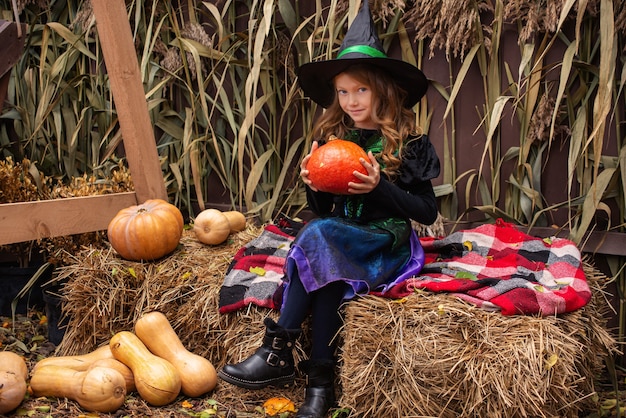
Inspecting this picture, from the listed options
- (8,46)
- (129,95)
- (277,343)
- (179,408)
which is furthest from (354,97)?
(8,46)

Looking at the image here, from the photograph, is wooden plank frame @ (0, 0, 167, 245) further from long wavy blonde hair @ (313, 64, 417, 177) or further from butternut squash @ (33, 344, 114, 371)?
long wavy blonde hair @ (313, 64, 417, 177)

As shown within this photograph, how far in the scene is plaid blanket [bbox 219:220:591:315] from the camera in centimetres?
232

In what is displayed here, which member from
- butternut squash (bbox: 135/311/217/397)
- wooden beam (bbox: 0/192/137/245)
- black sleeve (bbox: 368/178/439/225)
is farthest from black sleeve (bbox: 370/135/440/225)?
wooden beam (bbox: 0/192/137/245)

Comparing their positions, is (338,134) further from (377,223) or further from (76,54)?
(76,54)

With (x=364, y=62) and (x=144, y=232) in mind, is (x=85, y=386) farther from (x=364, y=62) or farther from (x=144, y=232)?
(x=364, y=62)

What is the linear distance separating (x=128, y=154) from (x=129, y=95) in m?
0.30

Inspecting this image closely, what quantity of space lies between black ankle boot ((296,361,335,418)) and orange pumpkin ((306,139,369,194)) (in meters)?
0.66

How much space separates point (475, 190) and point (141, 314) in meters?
1.75

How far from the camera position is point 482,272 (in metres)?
2.63

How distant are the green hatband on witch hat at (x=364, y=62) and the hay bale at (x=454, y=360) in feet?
2.99

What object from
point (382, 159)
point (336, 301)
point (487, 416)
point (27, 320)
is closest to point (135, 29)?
point (27, 320)

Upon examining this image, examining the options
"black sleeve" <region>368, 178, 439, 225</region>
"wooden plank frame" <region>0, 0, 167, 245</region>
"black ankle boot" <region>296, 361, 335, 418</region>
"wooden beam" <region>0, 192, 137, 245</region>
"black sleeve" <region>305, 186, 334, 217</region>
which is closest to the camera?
"black ankle boot" <region>296, 361, 335, 418</region>

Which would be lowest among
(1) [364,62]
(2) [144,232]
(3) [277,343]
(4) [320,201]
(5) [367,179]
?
(3) [277,343]

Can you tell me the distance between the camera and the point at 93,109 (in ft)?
13.4
